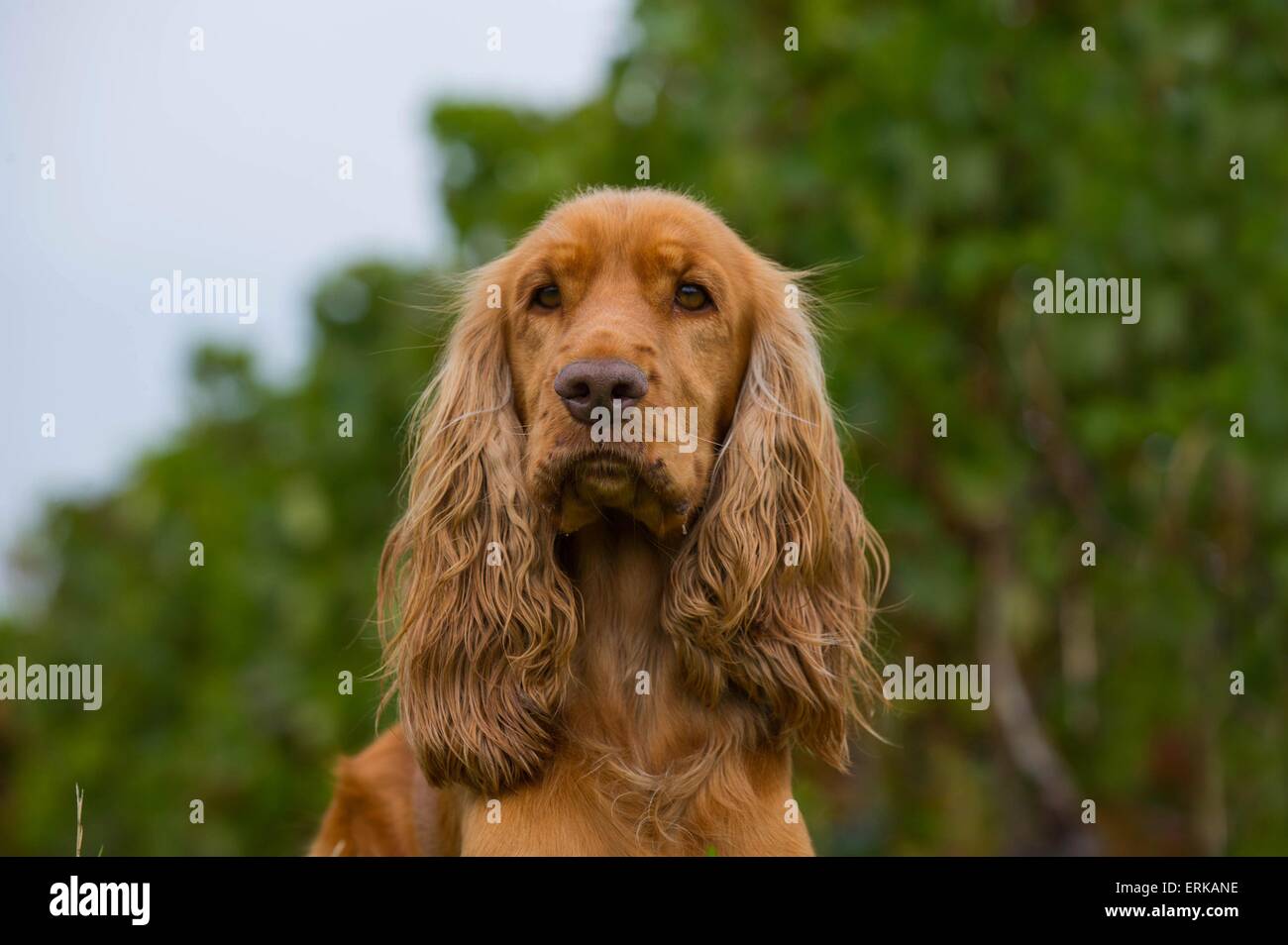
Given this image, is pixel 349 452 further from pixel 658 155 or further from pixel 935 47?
pixel 935 47

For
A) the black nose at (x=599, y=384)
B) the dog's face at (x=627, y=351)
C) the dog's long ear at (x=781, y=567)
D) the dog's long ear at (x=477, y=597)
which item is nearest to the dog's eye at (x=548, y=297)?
the dog's face at (x=627, y=351)

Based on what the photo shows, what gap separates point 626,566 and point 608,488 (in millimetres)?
451

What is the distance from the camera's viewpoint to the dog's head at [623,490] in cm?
441

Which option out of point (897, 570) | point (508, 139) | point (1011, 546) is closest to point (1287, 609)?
point (1011, 546)

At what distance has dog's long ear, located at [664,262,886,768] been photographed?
4609 millimetres

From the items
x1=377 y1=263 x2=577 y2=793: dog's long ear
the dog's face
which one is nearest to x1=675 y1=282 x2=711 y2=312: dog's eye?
the dog's face

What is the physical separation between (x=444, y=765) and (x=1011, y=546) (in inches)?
314

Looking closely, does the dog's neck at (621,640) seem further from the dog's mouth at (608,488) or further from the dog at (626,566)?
the dog's mouth at (608,488)

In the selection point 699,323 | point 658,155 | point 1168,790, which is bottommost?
point 1168,790

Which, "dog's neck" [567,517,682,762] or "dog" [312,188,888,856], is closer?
"dog" [312,188,888,856]

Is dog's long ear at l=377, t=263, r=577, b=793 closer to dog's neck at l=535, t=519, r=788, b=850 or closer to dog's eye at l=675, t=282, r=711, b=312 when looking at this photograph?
dog's neck at l=535, t=519, r=788, b=850

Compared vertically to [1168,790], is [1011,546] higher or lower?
higher
